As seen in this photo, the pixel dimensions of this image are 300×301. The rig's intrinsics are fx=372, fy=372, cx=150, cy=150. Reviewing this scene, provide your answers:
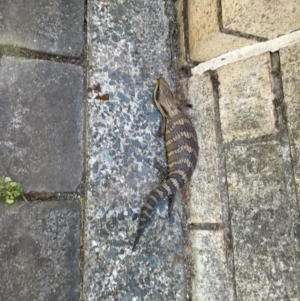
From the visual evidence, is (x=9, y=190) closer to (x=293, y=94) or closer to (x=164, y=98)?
(x=164, y=98)

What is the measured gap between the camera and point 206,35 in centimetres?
247

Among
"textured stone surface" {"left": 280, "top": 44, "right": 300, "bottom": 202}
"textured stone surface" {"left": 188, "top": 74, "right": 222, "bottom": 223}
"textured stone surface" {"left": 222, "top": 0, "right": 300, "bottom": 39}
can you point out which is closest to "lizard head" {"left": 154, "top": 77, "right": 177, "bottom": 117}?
"textured stone surface" {"left": 188, "top": 74, "right": 222, "bottom": 223}

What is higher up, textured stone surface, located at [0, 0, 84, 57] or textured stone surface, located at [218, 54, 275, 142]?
textured stone surface, located at [0, 0, 84, 57]

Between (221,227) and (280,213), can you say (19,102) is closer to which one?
(221,227)

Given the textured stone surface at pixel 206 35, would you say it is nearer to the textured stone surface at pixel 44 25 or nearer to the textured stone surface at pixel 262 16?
the textured stone surface at pixel 262 16

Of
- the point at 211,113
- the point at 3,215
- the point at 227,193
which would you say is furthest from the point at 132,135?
the point at 3,215

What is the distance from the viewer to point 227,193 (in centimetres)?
235

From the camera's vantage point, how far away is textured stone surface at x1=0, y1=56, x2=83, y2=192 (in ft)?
7.43

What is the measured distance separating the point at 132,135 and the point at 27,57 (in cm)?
A: 85

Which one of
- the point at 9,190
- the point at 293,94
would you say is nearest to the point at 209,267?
the point at 293,94

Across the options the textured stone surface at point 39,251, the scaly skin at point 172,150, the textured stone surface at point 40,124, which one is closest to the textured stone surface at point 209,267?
the scaly skin at point 172,150

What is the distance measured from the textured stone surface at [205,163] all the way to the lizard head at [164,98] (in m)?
0.16

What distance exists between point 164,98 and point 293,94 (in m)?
0.94

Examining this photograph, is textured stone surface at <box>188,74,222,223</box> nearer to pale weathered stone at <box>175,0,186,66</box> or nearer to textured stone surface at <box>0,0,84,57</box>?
pale weathered stone at <box>175,0,186,66</box>
